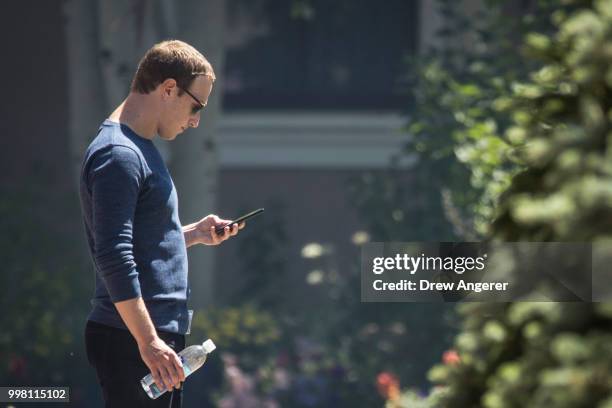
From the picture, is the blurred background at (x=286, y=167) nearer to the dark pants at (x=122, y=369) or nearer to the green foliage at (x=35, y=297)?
the green foliage at (x=35, y=297)

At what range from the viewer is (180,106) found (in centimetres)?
323

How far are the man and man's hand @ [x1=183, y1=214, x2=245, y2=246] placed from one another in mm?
329

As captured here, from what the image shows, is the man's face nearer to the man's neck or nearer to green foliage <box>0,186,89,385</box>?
the man's neck

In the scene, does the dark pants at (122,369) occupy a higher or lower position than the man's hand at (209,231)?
lower

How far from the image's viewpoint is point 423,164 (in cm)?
674

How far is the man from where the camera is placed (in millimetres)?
2979

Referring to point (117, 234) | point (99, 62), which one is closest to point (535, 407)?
point (117, 234)

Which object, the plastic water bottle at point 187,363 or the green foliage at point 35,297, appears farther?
the green foliage at point 35,297

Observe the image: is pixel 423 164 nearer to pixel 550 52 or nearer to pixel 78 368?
pixel 78 368

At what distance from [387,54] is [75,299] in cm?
294

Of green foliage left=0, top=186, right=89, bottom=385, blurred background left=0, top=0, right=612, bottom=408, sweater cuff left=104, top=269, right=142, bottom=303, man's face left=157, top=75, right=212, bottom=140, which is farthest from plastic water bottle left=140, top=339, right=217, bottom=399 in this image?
green foliage left=0, top=186, right=89, bottom=385

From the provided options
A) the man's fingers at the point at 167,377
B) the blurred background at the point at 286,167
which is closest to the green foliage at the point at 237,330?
the blurred background at the point at 286,167

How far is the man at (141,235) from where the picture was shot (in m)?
2.98

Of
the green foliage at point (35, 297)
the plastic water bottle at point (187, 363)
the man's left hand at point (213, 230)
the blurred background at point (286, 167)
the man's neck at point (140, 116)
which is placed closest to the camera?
the plastic water bottle at point (187, 363)
